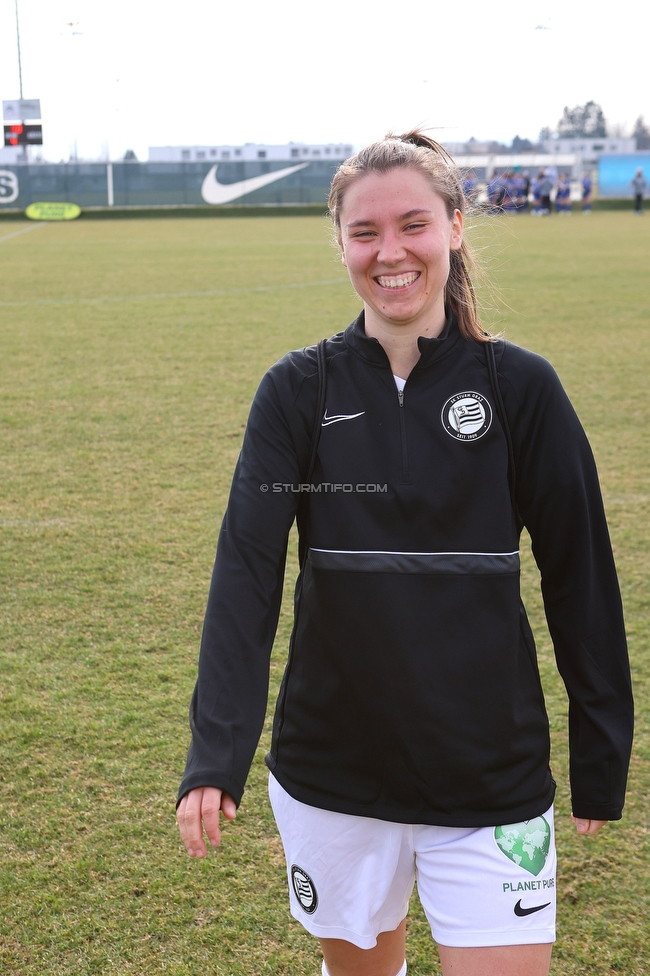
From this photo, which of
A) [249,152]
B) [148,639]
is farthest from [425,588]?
[249,152]

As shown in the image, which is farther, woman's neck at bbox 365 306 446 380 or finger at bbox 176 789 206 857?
woman's neck at bbox 365 306 446 380

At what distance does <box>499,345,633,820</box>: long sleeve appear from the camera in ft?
5.72

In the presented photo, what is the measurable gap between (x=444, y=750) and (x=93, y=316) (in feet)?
38.8

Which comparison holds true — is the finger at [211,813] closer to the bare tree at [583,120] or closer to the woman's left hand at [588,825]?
the woman's left hand at [588,825]

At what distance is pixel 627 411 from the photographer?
7.61 metres

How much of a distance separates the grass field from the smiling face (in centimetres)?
56

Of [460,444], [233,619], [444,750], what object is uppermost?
[460,444]

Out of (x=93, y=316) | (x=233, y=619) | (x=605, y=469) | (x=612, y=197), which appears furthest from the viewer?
(x=612, y=197)

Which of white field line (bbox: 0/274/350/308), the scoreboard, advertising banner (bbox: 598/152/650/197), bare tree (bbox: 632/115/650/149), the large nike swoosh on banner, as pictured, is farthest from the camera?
bare tree (bbox: 632/115/650/149)

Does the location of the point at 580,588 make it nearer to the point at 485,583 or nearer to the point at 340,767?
the point at 485,583

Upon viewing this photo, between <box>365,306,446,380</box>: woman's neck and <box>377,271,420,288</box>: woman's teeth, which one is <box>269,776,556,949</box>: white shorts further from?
<box>377,271,420,288</box>: woman's teeth

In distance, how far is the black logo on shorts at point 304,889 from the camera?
6.16 ft

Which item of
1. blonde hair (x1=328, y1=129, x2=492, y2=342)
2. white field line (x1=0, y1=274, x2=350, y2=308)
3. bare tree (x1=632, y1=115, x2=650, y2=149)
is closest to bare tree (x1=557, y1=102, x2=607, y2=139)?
bare tree (x1=632, y1=115, x2=650, y2=149)

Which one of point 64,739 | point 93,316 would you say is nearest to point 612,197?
point 93,316
